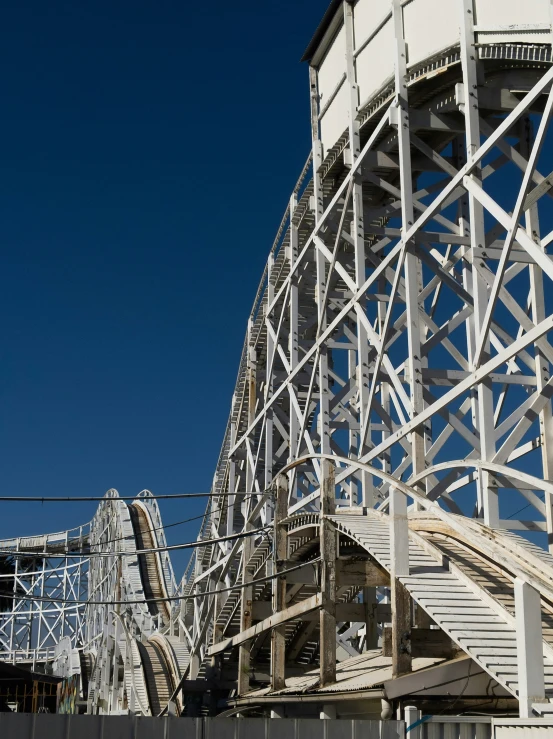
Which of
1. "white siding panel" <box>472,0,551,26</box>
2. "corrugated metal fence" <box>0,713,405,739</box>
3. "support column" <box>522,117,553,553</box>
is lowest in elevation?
"corrugated metal fence" <box>0,713,405,739</box>

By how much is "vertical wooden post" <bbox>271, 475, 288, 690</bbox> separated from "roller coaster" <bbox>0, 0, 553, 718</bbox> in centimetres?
3

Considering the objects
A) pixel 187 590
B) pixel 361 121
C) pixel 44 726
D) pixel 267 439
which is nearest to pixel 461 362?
pixel 361 121

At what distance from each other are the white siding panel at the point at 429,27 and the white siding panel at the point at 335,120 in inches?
112

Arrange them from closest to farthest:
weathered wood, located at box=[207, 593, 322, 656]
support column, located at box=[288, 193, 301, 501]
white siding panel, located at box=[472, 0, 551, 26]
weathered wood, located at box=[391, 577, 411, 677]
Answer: weathered wood, located at box=[391, 577, 411, 677], weathered wood, located at box=[207, 593, 322, 656], white siding panel, located at box=[472, 0, 551, 26], support column, located at box=[288, 193, 301, 501]

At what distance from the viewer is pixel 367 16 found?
54.0 ft

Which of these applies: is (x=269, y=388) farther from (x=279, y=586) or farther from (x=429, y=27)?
(x=429, y=27)

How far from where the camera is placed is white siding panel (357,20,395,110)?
616 inches

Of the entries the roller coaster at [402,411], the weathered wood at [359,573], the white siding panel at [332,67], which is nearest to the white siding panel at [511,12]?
the roller coaster at [402,411]

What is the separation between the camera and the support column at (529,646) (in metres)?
6.46

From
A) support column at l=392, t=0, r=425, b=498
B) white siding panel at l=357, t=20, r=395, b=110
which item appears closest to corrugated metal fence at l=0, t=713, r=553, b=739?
support column at l=392, t=0, r=425, b=498

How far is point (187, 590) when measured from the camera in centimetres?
2900

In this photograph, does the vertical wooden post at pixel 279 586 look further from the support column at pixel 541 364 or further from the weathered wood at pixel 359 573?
the support column at pixel 541 364

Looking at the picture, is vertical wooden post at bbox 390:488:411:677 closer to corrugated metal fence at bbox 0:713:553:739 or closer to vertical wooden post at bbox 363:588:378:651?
corrugated metal fence at bbox 0:713:553:739

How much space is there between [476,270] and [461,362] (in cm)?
332
